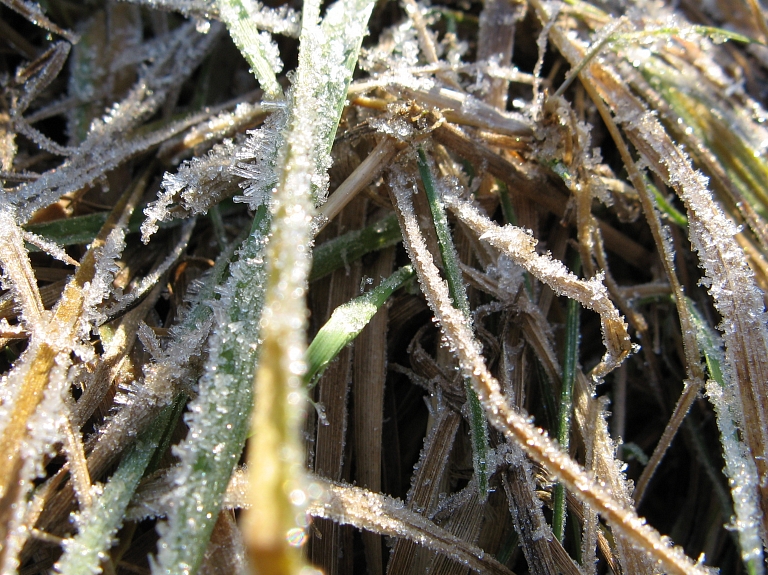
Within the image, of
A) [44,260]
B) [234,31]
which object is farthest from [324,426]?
[234,31]

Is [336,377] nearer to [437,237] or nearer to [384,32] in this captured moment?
[437,237]

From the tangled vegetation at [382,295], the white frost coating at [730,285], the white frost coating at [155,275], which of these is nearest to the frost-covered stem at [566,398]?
the tangled vegetation at [382,295]

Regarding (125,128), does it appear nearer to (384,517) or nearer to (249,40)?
(249,40)

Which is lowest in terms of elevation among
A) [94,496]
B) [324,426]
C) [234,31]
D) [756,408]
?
[94,496]

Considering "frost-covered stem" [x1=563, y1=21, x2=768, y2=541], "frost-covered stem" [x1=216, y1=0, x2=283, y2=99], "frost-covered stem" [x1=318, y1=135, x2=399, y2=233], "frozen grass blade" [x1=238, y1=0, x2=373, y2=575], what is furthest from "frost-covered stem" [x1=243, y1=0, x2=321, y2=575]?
"frost-covered stem" [x1=563, y1=21, x2=768, y2=541]

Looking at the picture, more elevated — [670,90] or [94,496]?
[670,90]

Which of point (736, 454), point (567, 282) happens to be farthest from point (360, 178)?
point (736, 454)

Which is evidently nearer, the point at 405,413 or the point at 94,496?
the point at 94,496

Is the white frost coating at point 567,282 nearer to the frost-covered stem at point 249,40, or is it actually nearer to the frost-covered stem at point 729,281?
the frost-covered stem at point 729,281
